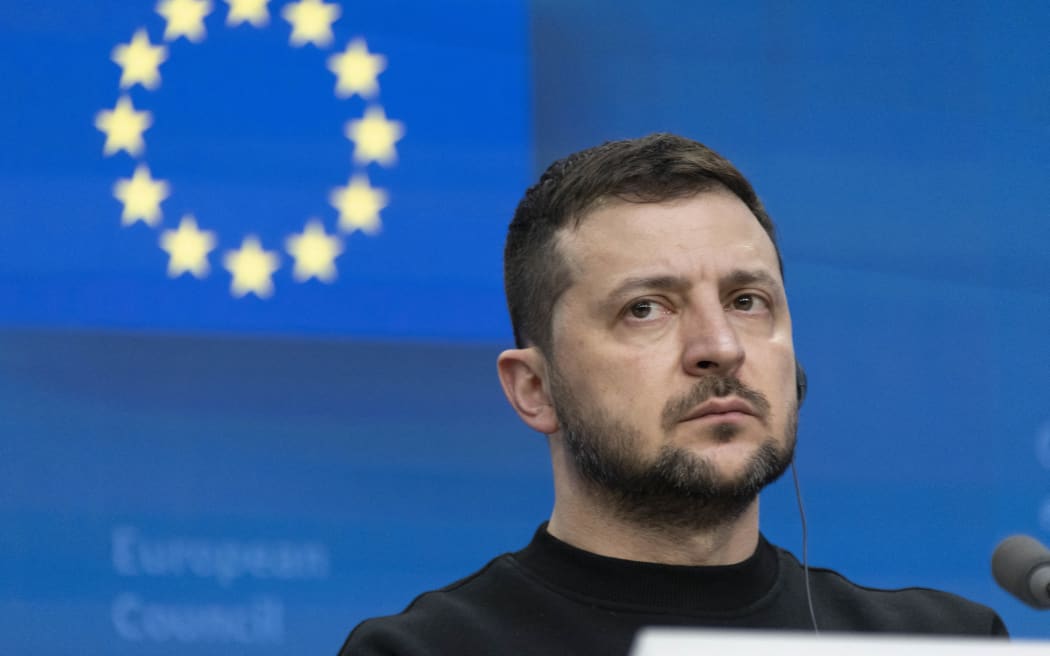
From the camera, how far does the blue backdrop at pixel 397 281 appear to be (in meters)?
2.51

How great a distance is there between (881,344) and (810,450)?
265 mm

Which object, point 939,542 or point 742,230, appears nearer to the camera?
point 742,230

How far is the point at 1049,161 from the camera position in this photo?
9.21ft

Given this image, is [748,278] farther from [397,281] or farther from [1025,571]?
[397,281]

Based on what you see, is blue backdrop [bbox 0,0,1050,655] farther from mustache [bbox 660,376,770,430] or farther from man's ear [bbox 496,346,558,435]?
mustache [bbox 660,376,770,430]

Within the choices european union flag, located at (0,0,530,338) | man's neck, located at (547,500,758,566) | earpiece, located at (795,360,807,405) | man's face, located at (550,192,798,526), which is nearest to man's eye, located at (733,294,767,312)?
man's face, located at (550,192,798,526)

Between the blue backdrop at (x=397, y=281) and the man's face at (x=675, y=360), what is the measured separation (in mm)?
Answer: 780

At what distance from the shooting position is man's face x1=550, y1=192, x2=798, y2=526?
1.75 metres

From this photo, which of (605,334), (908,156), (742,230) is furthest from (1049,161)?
(605,334)

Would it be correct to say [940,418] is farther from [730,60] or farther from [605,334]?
[605,334]

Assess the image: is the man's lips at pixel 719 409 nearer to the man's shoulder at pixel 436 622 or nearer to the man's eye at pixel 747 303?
the man's eye at pixel 747 303

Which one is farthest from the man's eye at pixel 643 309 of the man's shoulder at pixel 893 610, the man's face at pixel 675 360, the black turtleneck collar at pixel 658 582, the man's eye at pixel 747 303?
the man's shoulder at pixel 893 610

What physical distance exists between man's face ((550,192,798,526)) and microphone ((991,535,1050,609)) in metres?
0.34

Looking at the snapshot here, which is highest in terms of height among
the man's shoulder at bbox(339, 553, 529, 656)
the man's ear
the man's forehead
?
the man's forehead
